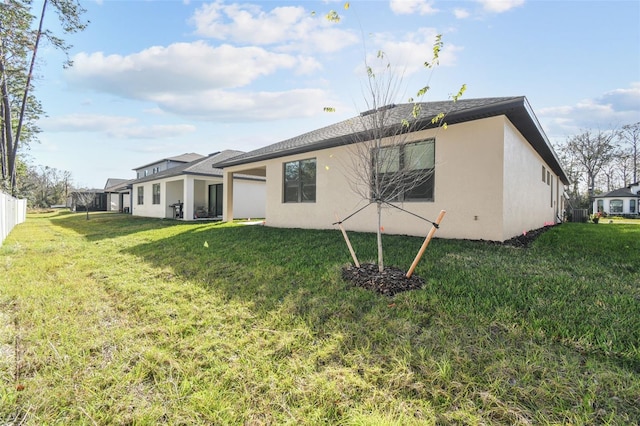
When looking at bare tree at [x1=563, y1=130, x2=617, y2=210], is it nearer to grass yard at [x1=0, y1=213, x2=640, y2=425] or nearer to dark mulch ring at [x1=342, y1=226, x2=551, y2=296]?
grass yard at [x1=0, y1=213, x2=640, y2=425]

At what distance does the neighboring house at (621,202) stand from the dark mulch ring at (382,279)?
41.2 meters

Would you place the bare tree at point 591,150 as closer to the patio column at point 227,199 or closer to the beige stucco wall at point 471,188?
the beige stucco wall at point 471,188

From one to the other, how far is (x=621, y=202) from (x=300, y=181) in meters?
41.1

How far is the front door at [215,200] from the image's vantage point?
18.4m

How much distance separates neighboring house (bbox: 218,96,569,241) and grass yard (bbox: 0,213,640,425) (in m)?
2.01

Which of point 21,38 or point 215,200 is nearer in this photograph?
point 21,38

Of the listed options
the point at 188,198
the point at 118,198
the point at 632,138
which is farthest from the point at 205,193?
the point at 632,138

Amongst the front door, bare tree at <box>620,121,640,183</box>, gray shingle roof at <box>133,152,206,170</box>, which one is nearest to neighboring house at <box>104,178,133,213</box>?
gray shingle roof at <box>133,152,206,170</box>

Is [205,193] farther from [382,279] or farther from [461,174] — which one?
[382,279]

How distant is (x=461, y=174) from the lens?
6727 millimetres

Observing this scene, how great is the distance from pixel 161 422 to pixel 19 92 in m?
23.5

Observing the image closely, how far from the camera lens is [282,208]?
36.2 ft

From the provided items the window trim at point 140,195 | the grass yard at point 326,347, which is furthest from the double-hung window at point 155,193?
the grass yard at point 326,347

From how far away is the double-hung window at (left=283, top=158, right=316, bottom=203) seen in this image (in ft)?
32.9
